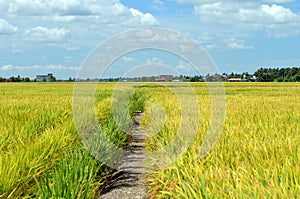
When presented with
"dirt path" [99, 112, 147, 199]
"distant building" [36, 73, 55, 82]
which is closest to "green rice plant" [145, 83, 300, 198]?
"dirt path" [99, 112, 147, 199]

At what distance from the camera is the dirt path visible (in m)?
4.86

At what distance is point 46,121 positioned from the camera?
8.63 metres

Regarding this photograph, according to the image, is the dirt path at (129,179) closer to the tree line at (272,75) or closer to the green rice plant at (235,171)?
the green rice plant at (235,171)

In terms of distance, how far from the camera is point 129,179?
5535mm

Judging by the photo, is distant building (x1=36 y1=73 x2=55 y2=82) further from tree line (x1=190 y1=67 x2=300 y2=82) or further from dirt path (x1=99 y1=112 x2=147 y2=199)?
dirt path (x1=99 y1=112 x2=147 y2=199)

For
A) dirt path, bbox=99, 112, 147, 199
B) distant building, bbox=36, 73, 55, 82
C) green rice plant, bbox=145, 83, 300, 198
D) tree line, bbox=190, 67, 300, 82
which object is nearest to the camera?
green rice plant, bbox=145, 83, 300, 198

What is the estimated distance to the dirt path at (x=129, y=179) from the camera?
4864mm

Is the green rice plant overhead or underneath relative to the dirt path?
overhead

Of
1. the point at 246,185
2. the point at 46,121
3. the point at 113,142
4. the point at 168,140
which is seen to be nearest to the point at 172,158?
the point at 168,140

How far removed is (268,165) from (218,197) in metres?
0.97

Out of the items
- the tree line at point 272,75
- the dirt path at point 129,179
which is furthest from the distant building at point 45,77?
the dirt path at point 129,179

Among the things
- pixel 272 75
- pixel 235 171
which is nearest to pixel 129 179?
pixel 235 171

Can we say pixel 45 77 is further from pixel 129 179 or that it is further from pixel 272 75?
pixel 129 179

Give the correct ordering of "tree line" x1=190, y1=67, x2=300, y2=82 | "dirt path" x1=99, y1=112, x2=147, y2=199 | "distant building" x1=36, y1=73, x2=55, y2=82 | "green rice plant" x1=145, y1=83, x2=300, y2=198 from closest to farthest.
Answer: "green rice plant" x1=145, y1=83, x2=300, y2=198
"dirt path" x1=99, y1=112, x2=147, y2=199
"distant building" x1=36, y1=73, x2=55, y2=82
"tree line" x1=190, y1=67, x2=300, y2=82
